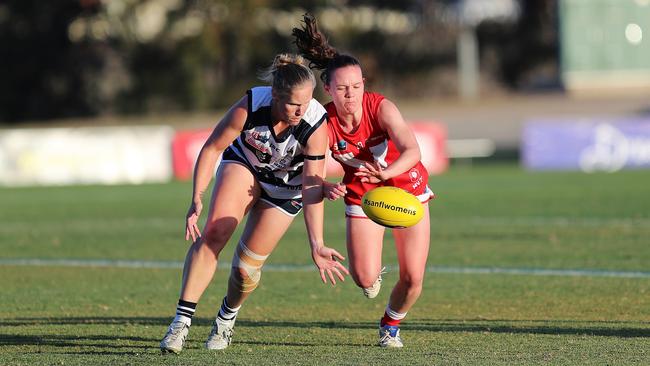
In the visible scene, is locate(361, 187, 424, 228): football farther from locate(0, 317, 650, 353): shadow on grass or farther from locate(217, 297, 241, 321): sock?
locate(217, 297, 241, 321): sock

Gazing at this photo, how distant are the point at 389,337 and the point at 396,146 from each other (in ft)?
4.07

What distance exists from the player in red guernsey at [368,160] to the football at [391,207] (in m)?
0.10

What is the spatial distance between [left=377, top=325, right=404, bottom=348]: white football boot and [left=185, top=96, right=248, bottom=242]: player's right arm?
136 centimetres

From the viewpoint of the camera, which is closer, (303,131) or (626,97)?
(303,131)

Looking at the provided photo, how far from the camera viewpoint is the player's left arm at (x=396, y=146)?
6.96 metres

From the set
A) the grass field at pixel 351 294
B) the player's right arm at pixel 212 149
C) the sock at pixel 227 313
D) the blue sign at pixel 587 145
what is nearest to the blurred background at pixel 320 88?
the blue sign at pixel 587 145

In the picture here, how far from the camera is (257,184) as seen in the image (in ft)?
24.0

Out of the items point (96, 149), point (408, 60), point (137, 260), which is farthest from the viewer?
point (408, 60)

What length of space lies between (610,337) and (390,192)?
1.78 metres

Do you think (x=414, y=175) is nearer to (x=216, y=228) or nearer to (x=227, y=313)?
(x=216, y=228)

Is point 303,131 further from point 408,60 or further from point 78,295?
point 408,60

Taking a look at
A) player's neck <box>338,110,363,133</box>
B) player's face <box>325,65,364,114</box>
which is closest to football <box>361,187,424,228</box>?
player's neck <box>338,110,363,133</box>

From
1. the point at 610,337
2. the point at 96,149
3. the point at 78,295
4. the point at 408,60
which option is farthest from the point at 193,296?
the point at 408,60

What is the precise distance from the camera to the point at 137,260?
512 inches
